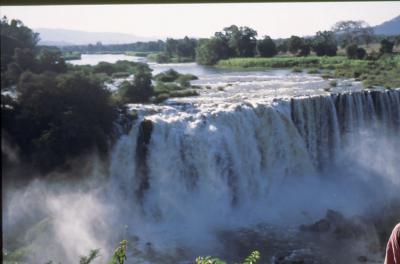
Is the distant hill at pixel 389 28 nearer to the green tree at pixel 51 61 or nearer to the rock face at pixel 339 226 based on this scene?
the rock face at pixel 339 226

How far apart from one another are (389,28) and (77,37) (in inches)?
117

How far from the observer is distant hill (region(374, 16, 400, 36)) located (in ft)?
14.5

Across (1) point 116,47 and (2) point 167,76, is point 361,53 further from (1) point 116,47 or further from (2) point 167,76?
(1) point 116,47

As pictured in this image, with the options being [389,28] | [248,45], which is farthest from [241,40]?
[389,28]

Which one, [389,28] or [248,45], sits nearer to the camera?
[389,28]

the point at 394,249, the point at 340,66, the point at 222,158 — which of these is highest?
the point at 340,66

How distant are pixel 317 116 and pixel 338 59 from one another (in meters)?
0.86

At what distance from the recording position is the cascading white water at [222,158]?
17.4ft

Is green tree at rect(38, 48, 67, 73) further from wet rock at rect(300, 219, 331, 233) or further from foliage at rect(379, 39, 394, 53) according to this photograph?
foliage at rect(379, 39, 394, 53)

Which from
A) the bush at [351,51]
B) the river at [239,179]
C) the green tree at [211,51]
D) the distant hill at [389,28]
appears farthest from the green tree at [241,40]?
the bush at [351,51]

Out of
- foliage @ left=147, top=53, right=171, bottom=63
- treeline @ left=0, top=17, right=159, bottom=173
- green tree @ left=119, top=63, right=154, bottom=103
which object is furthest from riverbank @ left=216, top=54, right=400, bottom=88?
treeline @ left=0, top=17, right=159, bottom=173

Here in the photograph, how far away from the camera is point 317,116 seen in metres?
6.53

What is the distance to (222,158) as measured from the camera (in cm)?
572

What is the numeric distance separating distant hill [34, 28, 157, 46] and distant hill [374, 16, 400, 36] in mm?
2205
